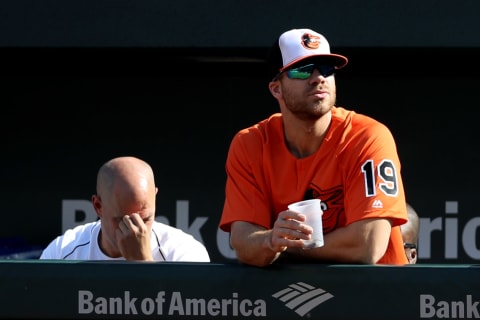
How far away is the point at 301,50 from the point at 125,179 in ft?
3.02

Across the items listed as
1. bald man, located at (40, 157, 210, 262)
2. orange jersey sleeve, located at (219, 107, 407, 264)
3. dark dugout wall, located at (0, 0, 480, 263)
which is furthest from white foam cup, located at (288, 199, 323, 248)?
dark dugout wall, located at (0, 0, 480, 263)

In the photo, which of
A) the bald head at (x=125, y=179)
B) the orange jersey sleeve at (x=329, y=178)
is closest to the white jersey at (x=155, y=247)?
the bald head at (x=125, y=179)

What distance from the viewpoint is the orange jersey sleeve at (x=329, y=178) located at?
3.19 m

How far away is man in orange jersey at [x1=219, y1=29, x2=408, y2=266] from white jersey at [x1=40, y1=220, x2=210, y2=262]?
0.55 metres

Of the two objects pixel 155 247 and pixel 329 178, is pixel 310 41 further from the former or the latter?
pixel 155 247

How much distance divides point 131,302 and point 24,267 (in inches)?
12.7

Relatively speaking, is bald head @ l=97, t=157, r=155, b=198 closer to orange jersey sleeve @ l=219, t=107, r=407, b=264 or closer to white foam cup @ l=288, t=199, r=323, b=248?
orange jersey sleeve @ l=219, t=107, r=407, b=264

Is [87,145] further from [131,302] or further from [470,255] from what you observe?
[131,302]

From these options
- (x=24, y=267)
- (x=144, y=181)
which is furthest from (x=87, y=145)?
(x=24, y=267)

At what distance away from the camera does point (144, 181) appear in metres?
3.88

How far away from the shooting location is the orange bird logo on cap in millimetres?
3383

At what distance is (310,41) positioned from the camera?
3.39 metres

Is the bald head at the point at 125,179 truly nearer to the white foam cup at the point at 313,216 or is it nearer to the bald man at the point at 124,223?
the bald man at the point at 124,223

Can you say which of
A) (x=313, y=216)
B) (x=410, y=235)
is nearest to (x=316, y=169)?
(x=313, y=216)
